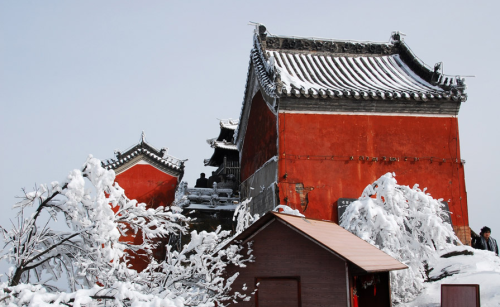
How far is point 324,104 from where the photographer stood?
1355 cm

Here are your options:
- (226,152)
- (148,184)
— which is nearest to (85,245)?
(148,184)

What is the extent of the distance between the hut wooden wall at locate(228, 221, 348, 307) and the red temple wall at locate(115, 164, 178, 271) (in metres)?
14.9

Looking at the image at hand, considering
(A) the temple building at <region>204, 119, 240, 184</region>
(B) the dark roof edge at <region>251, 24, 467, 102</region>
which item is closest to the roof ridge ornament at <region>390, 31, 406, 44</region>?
(B) the dark roof edge at <region>251, 24, 467, 102</region>

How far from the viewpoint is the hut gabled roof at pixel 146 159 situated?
828 inches

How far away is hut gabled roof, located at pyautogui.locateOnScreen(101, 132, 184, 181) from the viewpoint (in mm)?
21031

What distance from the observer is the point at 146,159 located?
70.5ft

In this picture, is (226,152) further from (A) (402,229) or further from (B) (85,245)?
(B) (85,245)

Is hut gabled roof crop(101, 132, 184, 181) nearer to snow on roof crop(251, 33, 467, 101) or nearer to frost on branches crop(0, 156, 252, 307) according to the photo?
snow on roof crop(251, 33, 467, 101)

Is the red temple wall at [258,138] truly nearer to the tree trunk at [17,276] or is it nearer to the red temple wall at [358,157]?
the red temple wall at [358,157]

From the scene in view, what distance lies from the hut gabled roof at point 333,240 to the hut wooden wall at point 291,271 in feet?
0.37

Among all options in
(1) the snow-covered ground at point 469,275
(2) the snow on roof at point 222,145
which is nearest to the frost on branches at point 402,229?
(1) the snow-covered ground at point 469,275

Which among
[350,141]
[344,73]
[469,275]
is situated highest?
[344,73]

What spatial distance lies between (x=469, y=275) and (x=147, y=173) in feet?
48.7

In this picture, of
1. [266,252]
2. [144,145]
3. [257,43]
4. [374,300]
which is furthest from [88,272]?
[144,145]
